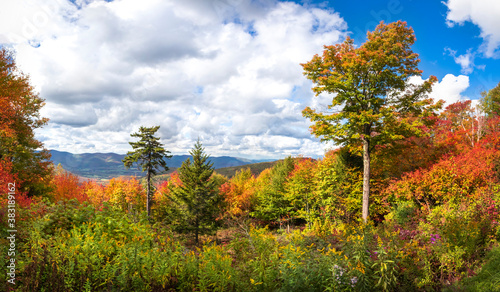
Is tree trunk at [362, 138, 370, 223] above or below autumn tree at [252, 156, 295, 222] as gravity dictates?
above

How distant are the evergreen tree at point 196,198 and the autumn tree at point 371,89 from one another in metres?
12.7

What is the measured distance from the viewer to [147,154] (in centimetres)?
3017

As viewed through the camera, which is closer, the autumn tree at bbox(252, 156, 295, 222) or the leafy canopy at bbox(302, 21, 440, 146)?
the leafy canopy at bbox(302, 21, 440, 146)

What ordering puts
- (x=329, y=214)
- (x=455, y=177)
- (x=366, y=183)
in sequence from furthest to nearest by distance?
1. (x=329, y=214)
2. (x=366, y=183)
3. (x=455, y=177)

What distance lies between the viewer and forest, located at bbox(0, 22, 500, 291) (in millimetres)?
3986

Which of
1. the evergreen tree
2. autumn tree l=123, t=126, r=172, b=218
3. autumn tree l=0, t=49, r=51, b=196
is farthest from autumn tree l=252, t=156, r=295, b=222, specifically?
autumn tree l=0, t=49, r=51, b=196

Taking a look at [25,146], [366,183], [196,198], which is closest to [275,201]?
[196,198]

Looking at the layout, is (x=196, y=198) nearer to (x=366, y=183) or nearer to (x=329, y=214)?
(x=329, y=214)

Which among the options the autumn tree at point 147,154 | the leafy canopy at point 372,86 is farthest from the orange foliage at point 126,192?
the leafy canopy at point 372,86

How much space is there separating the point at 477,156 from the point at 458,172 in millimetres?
1430

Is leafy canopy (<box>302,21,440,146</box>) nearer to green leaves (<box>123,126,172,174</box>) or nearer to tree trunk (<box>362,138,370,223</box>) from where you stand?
tree trunk (<box>362,138,370,223</box>)

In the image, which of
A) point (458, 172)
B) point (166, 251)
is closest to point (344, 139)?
point (458, 172)

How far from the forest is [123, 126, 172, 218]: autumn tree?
71 centimetres

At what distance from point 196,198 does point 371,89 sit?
674 inches
